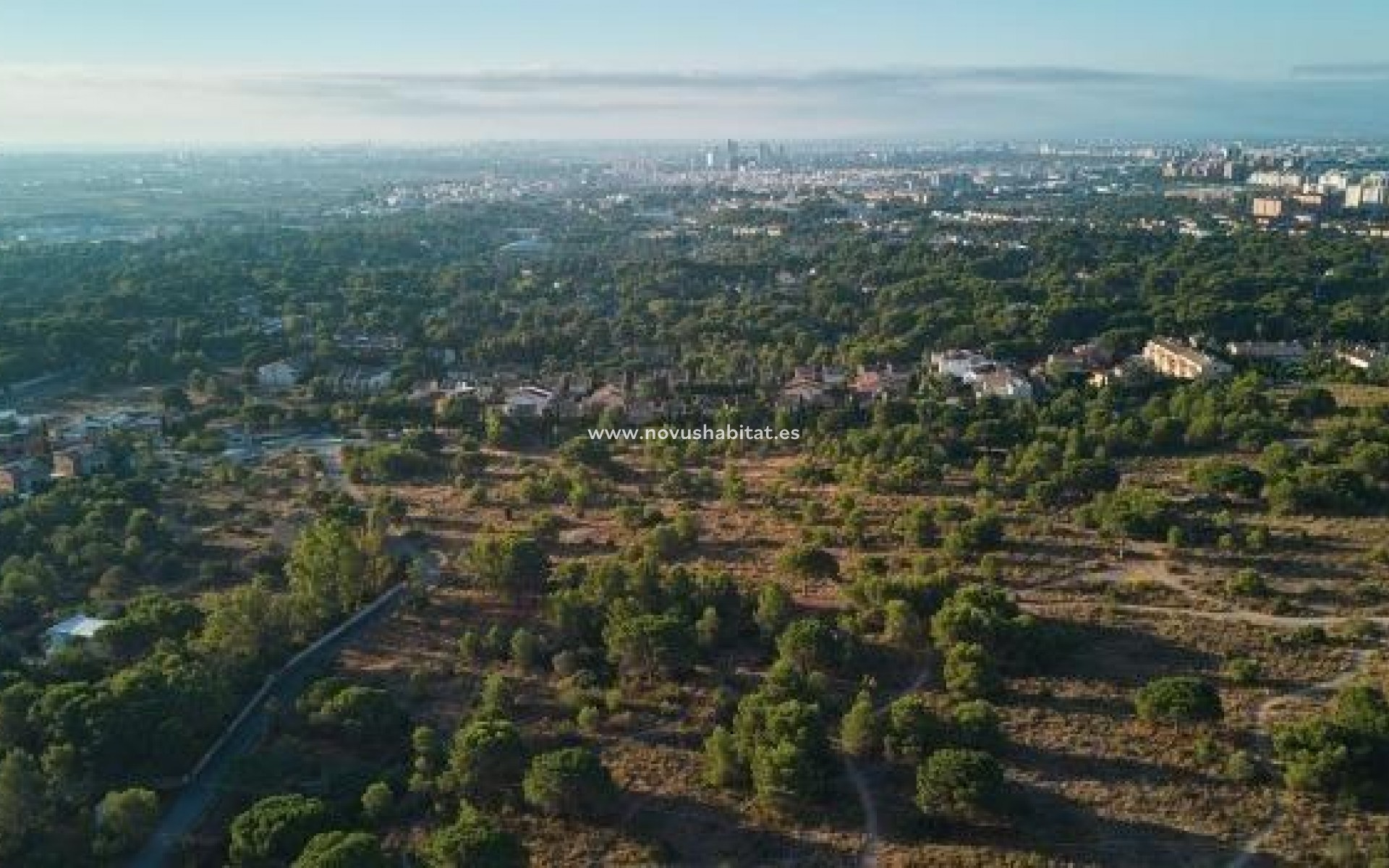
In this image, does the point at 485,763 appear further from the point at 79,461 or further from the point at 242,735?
the point at 79,461

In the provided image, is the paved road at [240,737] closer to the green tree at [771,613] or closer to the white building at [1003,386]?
the green tree at [771,613]

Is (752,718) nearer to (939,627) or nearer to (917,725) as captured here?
(917,725)

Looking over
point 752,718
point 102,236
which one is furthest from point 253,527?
point 102,236

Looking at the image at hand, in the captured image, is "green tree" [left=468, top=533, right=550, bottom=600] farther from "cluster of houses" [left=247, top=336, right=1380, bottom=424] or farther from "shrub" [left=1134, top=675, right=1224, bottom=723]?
"cluster of houses" [left=247, top=336, right=1380, bottom=424]

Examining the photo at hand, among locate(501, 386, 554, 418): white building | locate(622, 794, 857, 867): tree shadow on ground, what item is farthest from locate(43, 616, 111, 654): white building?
locate(501, 386, 554, 418): white building

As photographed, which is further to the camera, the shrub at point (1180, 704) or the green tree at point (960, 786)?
the shrub at point (1180, 704)

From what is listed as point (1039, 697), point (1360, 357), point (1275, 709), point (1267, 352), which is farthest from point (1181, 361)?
point (1039, 697)

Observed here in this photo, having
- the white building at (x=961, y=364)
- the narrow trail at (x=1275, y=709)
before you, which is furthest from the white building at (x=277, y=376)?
the narrow trail at (x=1275, y=709)
